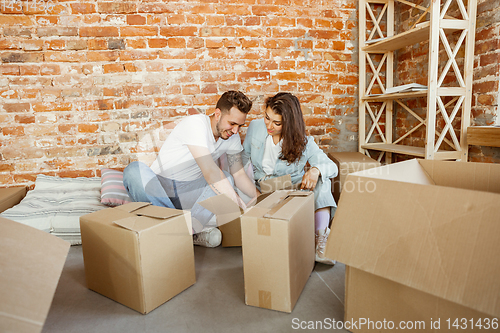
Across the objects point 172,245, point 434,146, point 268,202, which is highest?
point 434,146

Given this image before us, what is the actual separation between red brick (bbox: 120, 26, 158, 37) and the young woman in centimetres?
117

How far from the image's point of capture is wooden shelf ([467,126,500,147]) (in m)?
1.71

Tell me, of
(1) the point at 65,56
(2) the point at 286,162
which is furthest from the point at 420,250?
(1) the point at 65,56

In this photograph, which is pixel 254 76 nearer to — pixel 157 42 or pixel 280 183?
pixel 157 42

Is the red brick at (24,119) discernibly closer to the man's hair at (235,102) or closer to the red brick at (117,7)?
the red brick at (117,7)

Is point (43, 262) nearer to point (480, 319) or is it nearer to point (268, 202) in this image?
point (268, 202)

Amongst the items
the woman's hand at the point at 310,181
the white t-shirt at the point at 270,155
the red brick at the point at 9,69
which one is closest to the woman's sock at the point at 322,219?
the woman's hand at the point at 310,181

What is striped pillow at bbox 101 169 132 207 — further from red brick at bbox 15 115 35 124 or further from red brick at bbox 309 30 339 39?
red brick at bbox 309 30 339 39

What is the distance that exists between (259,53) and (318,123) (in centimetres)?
81

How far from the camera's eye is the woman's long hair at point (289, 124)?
6.29 feet

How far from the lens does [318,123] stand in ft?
9.03

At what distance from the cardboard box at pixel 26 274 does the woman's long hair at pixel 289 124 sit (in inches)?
52.8

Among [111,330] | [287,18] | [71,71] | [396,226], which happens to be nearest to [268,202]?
[396,226]

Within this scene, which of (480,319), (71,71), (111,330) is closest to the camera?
(480,319)
